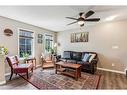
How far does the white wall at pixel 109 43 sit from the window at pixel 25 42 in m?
2.83

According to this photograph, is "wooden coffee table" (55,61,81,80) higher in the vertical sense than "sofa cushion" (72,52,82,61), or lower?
lower

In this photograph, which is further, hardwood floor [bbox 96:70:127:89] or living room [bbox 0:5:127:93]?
living room [bbox 0:5:127:93]

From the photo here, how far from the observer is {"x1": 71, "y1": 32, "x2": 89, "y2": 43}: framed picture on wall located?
583 cm

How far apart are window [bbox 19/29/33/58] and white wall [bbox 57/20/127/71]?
9.30 feet

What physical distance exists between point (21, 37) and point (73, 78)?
306 cm

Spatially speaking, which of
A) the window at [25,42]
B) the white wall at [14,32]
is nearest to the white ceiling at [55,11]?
the white wall at [14,32]

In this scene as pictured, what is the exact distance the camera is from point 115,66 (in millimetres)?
4785

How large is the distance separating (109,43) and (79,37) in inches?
67.9

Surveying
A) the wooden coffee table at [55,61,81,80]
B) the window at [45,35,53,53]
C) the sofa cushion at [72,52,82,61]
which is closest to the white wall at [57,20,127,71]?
the sofa cushion at [72,52,82,61]

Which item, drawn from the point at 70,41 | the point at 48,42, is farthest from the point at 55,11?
the point at 48,42

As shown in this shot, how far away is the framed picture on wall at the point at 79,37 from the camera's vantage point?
583 centimetres

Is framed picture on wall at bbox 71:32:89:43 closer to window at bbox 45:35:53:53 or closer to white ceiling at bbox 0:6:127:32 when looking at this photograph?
window at bbox 45:35:53:53

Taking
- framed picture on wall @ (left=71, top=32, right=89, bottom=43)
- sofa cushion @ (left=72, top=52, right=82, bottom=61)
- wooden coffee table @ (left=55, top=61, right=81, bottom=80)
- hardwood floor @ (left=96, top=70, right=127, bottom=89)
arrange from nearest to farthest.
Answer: hardwood floor @ (left=96, top=70, right=127, bottom=89)
wooden coffee table @ (left=55, top=61, right=81, bottom=80)
sofa cushion @ (left=72, top=52, right=82, bottom=61)
framed picture on wall @ (left=71, top=32, right=89, bottom=43)
